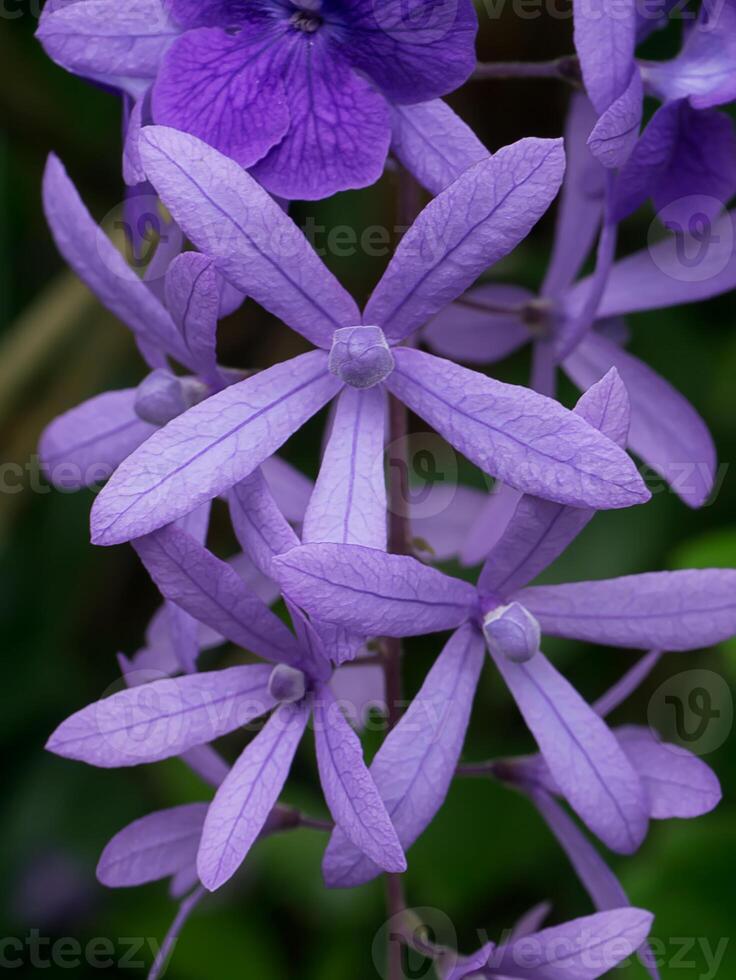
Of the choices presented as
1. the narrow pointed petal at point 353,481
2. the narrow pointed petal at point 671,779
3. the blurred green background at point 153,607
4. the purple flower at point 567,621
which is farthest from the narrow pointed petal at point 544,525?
the blurred green background at point 153,607

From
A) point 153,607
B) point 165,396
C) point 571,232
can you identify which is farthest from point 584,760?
point 153,607

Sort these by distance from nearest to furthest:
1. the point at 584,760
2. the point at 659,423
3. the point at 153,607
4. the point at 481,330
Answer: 1. the point at 584,760
2. the point at 659,423
3. the point at 481,330
4. the point at 153,607

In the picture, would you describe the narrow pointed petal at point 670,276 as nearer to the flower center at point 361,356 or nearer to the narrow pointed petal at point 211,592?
the flower center at point 361,356

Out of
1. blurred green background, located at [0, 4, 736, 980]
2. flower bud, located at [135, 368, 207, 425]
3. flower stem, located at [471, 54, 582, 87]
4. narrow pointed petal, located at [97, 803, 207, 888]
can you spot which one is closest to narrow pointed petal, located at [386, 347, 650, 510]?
flower bud, located at [135, 368, 207, 425]

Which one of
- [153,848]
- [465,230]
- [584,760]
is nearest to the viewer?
[465,230]

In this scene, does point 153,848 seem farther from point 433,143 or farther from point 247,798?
point 433,143

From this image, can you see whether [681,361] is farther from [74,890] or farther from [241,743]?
[74,890]

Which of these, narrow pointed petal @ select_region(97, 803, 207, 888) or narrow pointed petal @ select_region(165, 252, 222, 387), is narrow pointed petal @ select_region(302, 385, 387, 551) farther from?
narrow pointed petal @ select_region(97, 803, 207, 888)

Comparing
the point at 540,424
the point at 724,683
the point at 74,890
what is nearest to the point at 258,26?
the point at 540,424
